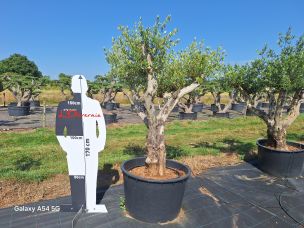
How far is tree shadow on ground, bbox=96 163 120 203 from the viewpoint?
661 centimetres

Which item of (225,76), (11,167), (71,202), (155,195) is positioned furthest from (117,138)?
(155,195)

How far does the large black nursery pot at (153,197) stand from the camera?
16.7 ft

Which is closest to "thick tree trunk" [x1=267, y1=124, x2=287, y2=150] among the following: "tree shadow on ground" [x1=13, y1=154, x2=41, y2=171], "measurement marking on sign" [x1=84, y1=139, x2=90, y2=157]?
"measurement marking on sign" [x1=84, y1=139, x2=90, y2=157]

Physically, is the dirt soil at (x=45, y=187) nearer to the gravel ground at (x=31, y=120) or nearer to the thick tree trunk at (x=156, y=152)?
the thick tree trunk at (x=156, y=152)

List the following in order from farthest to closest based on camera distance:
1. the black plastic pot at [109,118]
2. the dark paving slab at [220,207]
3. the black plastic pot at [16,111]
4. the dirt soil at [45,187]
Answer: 1. the black plastic pot at [16,111]
2. the black plastic pot at [109,118]
3. the dirt soil at [45,187]
4. the dark paving slab at [220,207]

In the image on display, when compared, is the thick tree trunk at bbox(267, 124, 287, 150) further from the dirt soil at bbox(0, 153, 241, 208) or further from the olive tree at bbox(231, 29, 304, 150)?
the dirt soil at bbox(0, 153, 241, 208)

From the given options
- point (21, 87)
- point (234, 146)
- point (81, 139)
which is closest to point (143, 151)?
point (234, 146)

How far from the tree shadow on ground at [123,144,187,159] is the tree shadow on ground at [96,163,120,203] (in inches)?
79.9

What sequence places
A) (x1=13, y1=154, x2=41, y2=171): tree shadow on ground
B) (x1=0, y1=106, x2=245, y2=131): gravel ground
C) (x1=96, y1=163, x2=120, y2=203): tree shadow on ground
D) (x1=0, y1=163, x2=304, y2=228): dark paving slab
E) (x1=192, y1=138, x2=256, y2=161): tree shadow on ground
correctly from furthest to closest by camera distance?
1. (x1=0, y1=106, x2=245, y2=131): gravel ground
2. (x1=192, y1=138, x2=256, y2=161): tree shadow on ground
3. (x1=13, y1=154, x2=41, y2=171): tree shadow on ground
4. (x1=96, y1=163, x2=120, y2=203): tree shadow on ground
5. (x1=0, y1=163, x2=304, y2=228): dark paving slab

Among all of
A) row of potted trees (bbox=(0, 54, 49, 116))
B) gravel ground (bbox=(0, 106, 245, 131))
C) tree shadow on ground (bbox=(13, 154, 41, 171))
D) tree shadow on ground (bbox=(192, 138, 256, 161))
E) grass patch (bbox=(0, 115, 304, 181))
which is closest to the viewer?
grass patch (bbox=(0, 115, 304, 181))

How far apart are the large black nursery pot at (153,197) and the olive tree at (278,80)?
15.3 ft

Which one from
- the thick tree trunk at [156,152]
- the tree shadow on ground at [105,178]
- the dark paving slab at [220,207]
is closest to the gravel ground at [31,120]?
the tree shadow on ground at [105,178]

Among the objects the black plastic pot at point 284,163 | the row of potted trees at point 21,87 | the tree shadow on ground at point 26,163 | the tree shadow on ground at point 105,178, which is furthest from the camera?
the row of potted trees at point 21,87

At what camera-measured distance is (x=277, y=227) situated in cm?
527
